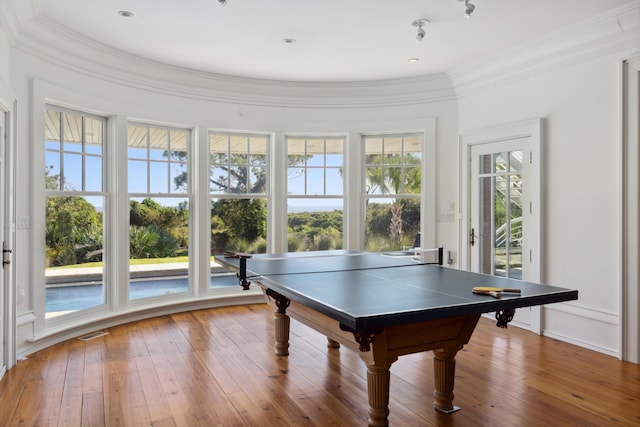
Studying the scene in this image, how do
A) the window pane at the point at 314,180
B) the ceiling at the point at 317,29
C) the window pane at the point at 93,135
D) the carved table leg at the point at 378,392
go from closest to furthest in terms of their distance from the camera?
the carved table leg at the point at 378,392 → the ceiling at the point at 317,29 → the window pane at the point at 93,135 → the window pane at the point at 314,180

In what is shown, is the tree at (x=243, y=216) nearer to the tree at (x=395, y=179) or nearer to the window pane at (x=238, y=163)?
the window pane at (x=238, y=163)

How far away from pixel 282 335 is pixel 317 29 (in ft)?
8.76

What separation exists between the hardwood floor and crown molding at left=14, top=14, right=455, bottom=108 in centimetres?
262

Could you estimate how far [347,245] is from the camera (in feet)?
20.4

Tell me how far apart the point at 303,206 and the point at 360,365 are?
2.91m

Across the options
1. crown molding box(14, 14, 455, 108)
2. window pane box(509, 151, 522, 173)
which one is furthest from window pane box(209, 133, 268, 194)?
window pane box(509, 151, 522, 173)

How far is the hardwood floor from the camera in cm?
283

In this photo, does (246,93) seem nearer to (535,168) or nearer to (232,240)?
(232,240)

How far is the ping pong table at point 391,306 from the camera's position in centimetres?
216

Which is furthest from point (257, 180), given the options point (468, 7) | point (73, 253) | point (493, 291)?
point (493, 291)

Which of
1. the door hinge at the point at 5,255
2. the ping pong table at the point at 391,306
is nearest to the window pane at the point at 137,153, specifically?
the door hinge at the point at 5,255

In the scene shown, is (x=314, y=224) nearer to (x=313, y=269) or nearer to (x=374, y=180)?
(x=374, y=180)

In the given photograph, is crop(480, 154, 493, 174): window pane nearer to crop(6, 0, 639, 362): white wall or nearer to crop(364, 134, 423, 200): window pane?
crop(6, 0, 639, 362): white wall

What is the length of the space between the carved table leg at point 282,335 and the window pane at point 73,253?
213 cm
